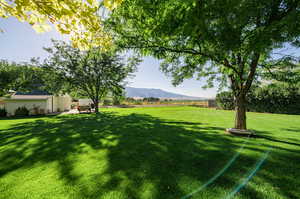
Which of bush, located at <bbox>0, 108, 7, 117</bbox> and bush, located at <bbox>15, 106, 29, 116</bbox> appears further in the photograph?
bush, located at <bbox>15, 106, 29, 116</bbox>

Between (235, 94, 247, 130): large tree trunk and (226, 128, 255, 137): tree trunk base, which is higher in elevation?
(235, 94, 247, 130): large tree trunk

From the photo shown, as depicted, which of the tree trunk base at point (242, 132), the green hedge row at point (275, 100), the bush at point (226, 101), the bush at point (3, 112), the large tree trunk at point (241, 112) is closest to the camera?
the tree trunk base at point (242, 132)

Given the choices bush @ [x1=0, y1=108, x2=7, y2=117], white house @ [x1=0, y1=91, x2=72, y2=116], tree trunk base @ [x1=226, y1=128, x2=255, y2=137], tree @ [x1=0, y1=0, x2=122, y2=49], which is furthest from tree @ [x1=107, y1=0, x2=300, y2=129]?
bush @ [x1=0, y1=108, x2=7, y2=117]

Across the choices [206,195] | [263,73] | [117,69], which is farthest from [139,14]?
[117,69]

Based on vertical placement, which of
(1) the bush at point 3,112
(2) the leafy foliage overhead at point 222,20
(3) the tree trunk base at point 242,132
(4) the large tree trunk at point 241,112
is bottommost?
(1) the bush at point 3,112

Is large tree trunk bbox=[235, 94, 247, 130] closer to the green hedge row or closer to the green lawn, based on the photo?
the green lawn

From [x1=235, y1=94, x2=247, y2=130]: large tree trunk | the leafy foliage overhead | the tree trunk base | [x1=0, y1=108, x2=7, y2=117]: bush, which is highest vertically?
the leafy foliage overhead

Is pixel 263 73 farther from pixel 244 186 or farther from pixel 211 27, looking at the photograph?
pixel 244 186

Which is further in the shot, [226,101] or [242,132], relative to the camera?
[226,101]

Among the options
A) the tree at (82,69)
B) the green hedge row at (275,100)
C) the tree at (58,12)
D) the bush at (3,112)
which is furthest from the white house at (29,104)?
the green hedge row at (275,100)

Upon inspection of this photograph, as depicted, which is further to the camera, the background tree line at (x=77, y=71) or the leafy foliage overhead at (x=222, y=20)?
the background tree line at (x=77, y=71)

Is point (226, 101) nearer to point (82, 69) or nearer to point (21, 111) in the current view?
point (82, 69)

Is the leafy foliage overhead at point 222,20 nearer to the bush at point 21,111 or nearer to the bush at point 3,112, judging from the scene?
the bush at point 21,111

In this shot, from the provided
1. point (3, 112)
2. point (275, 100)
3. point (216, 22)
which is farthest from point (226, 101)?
point (3, 112)
